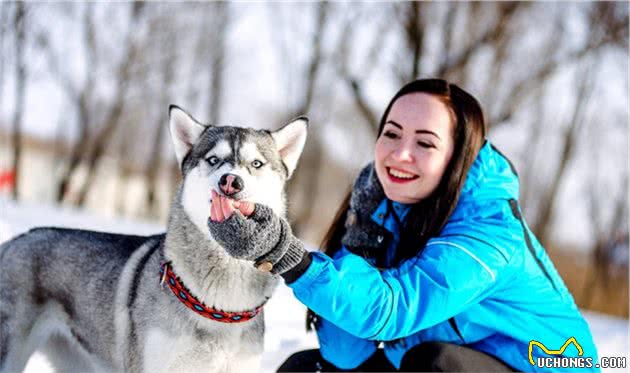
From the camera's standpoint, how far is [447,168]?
2578mm

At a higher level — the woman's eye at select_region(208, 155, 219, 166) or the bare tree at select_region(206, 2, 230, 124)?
the bare tree at select_region(206, 2, 230, 124)

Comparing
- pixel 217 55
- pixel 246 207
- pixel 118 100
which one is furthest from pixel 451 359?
pixel 217 55

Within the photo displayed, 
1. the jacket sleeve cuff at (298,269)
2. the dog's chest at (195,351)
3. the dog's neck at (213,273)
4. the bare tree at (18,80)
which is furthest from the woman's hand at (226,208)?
the bare tree at (18,80)

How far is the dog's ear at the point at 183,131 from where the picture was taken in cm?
238

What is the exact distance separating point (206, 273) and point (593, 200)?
16885 mm

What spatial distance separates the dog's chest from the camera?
6.98 feet

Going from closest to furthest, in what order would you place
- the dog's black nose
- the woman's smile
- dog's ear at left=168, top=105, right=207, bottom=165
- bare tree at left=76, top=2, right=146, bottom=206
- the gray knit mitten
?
the gray knit mitten, the dog's black nose, dog's ear at left=168, top=105, right=207, bottom=165, the woman's smile, bare tree at left=76, top=2, right=146, bottom=206

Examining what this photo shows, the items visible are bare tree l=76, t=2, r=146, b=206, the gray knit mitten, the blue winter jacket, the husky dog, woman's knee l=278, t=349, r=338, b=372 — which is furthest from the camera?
bare tree l=76, t=2, r=146, b=206

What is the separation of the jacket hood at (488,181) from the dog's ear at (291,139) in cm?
78

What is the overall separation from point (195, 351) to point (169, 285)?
299 millimetres

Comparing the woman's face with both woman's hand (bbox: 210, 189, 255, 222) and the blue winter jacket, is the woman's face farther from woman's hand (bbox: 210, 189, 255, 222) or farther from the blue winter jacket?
woman's hand (bbox: 210, 189, 255, 222)

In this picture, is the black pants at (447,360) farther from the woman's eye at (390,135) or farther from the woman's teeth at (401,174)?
the woman's eye at (390,135)

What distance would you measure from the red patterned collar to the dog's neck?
0.7 inches

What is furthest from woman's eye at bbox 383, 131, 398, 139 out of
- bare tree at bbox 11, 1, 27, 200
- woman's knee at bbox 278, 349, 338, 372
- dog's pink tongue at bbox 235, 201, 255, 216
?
bare tree at bbox 11, 1, 27, 200
